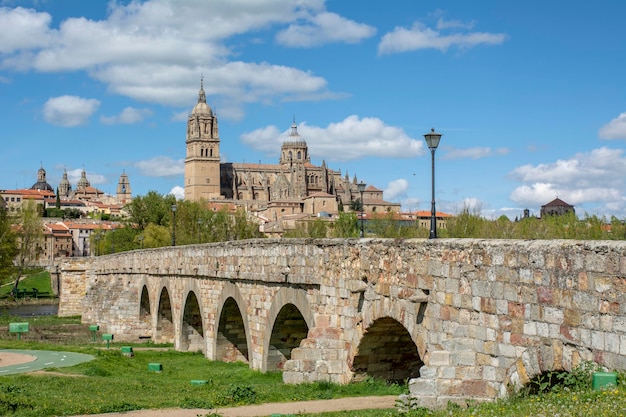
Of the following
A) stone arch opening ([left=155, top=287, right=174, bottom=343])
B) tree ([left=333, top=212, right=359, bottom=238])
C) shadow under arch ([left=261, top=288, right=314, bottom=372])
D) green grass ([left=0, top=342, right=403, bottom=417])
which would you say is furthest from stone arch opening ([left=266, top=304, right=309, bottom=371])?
tree ([left=333, top=212, right=359, bottom=238])

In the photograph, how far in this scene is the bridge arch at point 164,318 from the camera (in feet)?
110

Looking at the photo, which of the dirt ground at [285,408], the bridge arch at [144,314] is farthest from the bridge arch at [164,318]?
the dirt ground at [285,408]

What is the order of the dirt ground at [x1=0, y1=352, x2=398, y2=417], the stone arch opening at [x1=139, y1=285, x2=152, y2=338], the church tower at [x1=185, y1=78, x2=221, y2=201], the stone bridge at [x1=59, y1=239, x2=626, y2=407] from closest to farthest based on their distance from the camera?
the stone bridge at [x1=59, y1=239, x2=626, y2=407] → the dirt ground at [x1=0, y1=352, x2=398, y2=417] → the stone arch opening at [x1=139, y1=285, x2=152, y2=338] → the church tower at [x1=185, y1=78, x2=221, y2=201]

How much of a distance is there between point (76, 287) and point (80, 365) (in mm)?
31974

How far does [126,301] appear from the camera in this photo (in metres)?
39.4

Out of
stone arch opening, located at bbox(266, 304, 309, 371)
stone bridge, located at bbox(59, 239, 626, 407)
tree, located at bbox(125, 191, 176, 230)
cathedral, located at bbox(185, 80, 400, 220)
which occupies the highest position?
cathedral, located at bbox(185, 80, 400, 220)

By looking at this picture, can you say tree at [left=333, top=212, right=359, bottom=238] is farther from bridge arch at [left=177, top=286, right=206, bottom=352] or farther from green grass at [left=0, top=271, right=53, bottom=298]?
green grass at [left=0, top=271, right=53, bottom=298]

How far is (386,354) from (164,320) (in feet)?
72.0

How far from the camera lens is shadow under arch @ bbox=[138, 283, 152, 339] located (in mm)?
37688

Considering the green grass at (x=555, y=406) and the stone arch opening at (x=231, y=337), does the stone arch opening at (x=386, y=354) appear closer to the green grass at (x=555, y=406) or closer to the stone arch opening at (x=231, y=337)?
the green grass at (x=555, y=406)

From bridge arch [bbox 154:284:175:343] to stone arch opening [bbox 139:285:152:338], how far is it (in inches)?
84.8

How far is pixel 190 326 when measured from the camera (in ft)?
98.5

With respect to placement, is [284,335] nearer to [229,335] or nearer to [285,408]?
[229,335]

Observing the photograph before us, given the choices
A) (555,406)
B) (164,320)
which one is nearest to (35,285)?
(164,320)
